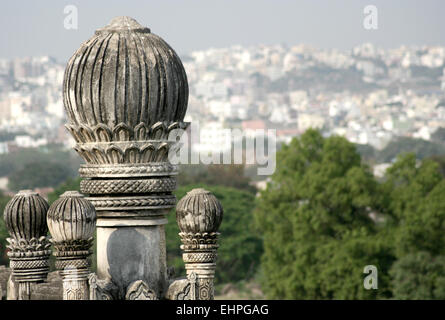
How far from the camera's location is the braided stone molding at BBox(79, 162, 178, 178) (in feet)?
39.4

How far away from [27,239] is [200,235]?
1.52 m

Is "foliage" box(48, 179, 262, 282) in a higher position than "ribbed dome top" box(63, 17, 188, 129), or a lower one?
lower

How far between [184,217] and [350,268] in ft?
161

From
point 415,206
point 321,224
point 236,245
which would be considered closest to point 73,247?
point 415,206

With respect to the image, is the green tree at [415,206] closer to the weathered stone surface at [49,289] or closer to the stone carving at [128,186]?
the weathered stone surface at [49,289]

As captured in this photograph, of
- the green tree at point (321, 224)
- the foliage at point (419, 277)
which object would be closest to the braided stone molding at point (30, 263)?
the foliage at point (419, 277)

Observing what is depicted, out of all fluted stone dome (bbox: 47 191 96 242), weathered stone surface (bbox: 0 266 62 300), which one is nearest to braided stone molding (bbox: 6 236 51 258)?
→ weathered stone surface (bbox: 0 266 62 300)

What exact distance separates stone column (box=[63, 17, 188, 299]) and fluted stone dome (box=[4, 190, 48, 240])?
52 cm

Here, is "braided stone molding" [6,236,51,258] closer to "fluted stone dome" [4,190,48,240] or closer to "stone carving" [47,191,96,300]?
"fluted stone dome" [4,190,48,240]

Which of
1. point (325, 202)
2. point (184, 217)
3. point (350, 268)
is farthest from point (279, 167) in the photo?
→ point (184, 217)

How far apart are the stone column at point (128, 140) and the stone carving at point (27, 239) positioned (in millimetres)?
566

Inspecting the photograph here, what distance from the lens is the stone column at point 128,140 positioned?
38.9ft
